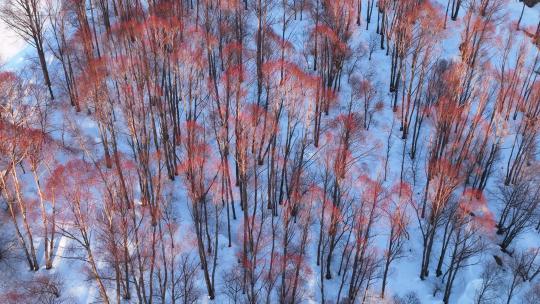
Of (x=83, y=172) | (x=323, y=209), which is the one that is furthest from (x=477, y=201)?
(x=83, y=172)

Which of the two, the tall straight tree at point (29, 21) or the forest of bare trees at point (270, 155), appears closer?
the forest of bare trees at point (270, 155)

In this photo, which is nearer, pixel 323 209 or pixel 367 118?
pixel 323 209

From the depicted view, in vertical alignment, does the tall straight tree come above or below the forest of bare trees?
above

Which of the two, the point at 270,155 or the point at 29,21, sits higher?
the point at 29,21

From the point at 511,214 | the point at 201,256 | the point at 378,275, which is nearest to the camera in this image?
the point at 201,256

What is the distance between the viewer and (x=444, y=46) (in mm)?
49938

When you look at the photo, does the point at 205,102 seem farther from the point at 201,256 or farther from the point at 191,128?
the point at 201,256

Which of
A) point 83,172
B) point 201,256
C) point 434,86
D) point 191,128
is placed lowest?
point 201,256

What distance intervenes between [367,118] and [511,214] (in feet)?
46.8

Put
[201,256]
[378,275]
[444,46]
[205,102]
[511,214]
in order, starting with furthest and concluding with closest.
Answer: [444,46]
[205,102]
[511,214]
[378,275]
[201,256]

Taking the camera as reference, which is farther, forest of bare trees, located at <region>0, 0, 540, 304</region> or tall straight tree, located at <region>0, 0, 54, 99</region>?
tall straight tree, located at <region>0, 0, 54, 99</region>

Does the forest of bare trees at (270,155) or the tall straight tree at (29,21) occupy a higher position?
the tall straight tree at (29,21)

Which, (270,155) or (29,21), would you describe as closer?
(270,155)

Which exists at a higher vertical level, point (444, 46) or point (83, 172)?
point (444, 46)
